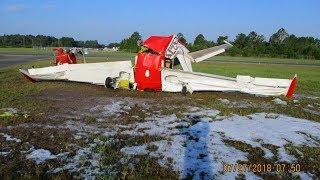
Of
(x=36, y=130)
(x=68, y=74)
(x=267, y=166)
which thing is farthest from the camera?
(x=68, y=74)

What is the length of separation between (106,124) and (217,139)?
3.40m

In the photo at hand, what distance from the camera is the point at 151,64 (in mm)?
17766

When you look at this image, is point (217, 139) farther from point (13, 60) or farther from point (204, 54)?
point (13, 60)

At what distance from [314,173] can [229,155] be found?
5.97 ft

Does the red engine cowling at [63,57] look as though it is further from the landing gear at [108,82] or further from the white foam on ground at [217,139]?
the white foam on ground at [217,139]

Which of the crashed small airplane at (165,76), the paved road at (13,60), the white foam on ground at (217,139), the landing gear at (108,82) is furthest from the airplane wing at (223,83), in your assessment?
the paved road at (13,60)

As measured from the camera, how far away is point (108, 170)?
7625 mm

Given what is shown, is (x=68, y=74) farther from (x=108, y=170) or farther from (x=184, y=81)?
(x=108, y=170)

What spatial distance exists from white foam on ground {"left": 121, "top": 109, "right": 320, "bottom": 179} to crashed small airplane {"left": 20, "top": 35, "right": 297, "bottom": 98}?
2.51 m

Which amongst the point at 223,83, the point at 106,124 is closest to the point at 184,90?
the point at 223,83

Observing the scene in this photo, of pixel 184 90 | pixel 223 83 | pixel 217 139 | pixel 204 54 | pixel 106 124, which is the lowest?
pixel 217 139

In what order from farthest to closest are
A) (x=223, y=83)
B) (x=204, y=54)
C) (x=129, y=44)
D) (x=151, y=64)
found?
1. (x=129, y=44)
2. (x=204, y=54)
3. (x=151, y=64)
4. (x=223, y=83)

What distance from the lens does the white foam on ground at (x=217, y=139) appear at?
817cm

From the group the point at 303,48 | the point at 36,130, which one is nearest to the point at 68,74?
the point at 36,130
